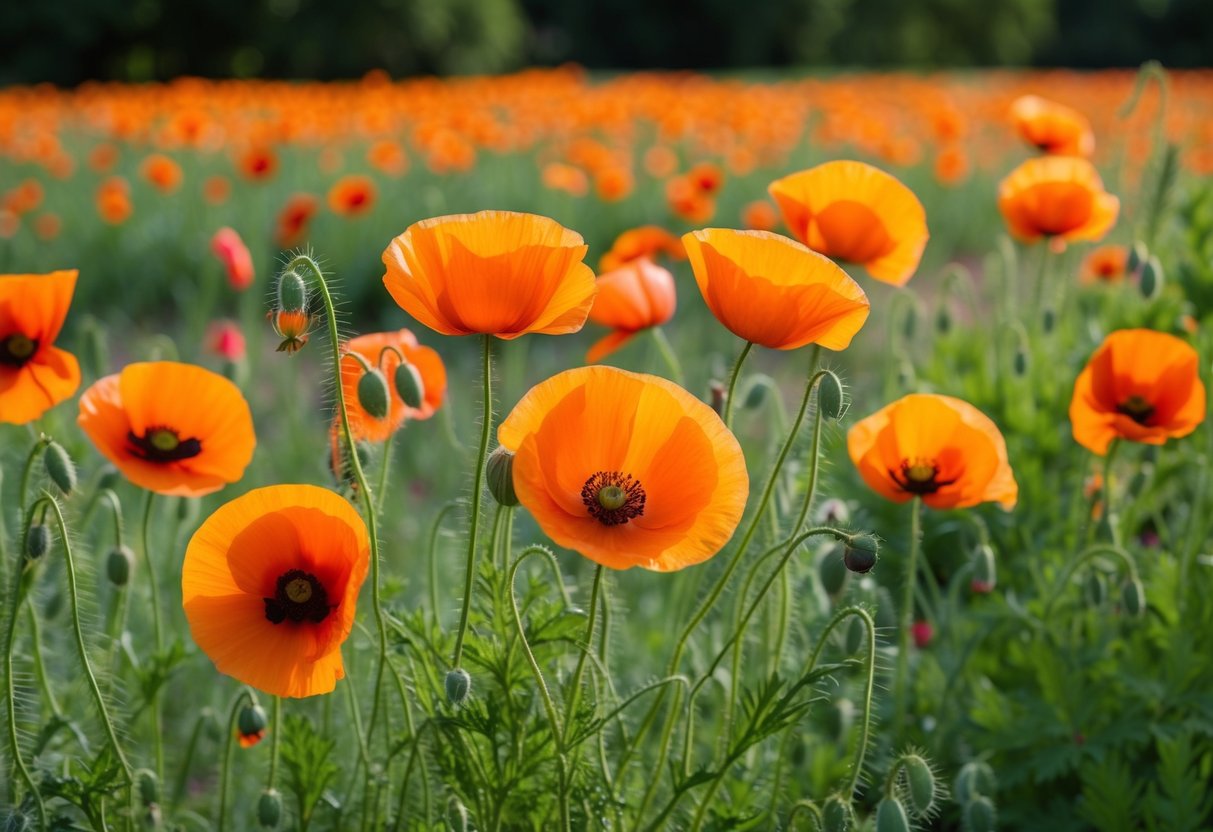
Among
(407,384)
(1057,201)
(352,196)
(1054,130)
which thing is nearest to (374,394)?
(407,384)

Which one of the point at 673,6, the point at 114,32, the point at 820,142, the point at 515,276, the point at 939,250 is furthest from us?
the point at 673,6

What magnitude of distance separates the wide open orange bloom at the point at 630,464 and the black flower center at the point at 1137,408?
0.90 m

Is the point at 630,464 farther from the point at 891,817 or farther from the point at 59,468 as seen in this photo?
the point at 59,468

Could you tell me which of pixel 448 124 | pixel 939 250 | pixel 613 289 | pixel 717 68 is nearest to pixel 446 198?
pixel 448 124

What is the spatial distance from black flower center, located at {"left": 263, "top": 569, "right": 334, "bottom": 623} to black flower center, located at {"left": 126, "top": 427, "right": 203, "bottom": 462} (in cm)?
36

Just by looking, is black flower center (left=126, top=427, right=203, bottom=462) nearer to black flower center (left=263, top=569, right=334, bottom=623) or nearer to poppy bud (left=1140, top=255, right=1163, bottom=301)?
black flower center (left=263, top=569, right=334, bottom=623)

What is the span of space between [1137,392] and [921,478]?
0.48 m

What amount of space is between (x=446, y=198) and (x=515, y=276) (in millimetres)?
5330

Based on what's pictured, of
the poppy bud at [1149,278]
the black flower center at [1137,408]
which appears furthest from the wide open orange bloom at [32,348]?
the poppy bud at [1149,278]

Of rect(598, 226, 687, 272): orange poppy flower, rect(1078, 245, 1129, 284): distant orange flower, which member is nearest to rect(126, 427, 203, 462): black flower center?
rect(598, 226, 687, 272): orange poppy flower

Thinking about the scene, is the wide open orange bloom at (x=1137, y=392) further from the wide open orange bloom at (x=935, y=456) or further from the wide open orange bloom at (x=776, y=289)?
the wide open orange bloom at (x=776, y=289)

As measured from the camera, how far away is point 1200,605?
7.00 ft

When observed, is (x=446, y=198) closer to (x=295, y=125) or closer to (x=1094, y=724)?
(x=295, y=125)

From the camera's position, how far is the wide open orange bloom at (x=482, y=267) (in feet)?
4.16
